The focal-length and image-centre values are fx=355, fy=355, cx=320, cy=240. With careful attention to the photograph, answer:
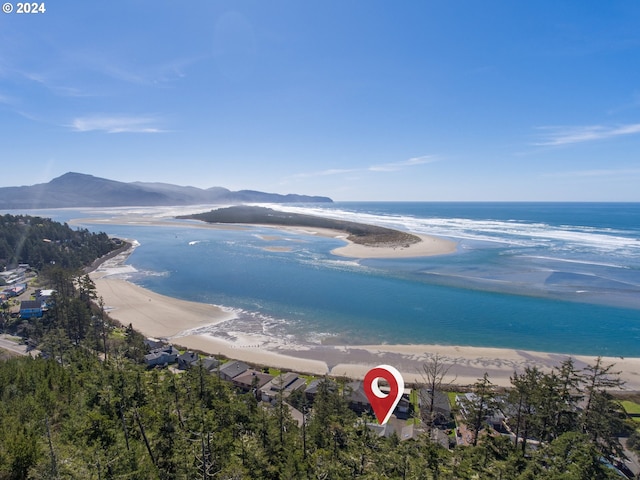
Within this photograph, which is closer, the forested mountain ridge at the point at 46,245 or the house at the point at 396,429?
the house at the point at 396,429

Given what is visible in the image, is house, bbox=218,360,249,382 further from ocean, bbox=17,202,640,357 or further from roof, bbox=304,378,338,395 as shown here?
ocean, bbox=17,202,640,357

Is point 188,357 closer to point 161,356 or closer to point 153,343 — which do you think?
point 161,356

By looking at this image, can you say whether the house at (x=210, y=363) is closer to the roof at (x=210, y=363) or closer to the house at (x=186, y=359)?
the roof at (x=210, y=363)

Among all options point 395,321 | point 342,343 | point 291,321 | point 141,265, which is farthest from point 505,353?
point 141,265

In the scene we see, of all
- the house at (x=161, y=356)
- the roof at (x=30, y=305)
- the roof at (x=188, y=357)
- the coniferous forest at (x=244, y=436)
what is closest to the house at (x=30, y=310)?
the roof at (x=30, y=305)

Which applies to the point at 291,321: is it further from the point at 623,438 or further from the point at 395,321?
the point at 623,438

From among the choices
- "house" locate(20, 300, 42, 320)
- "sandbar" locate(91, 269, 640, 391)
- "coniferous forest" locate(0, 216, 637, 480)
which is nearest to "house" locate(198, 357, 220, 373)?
"sandbar" locate(91, 269, 640, 391)
